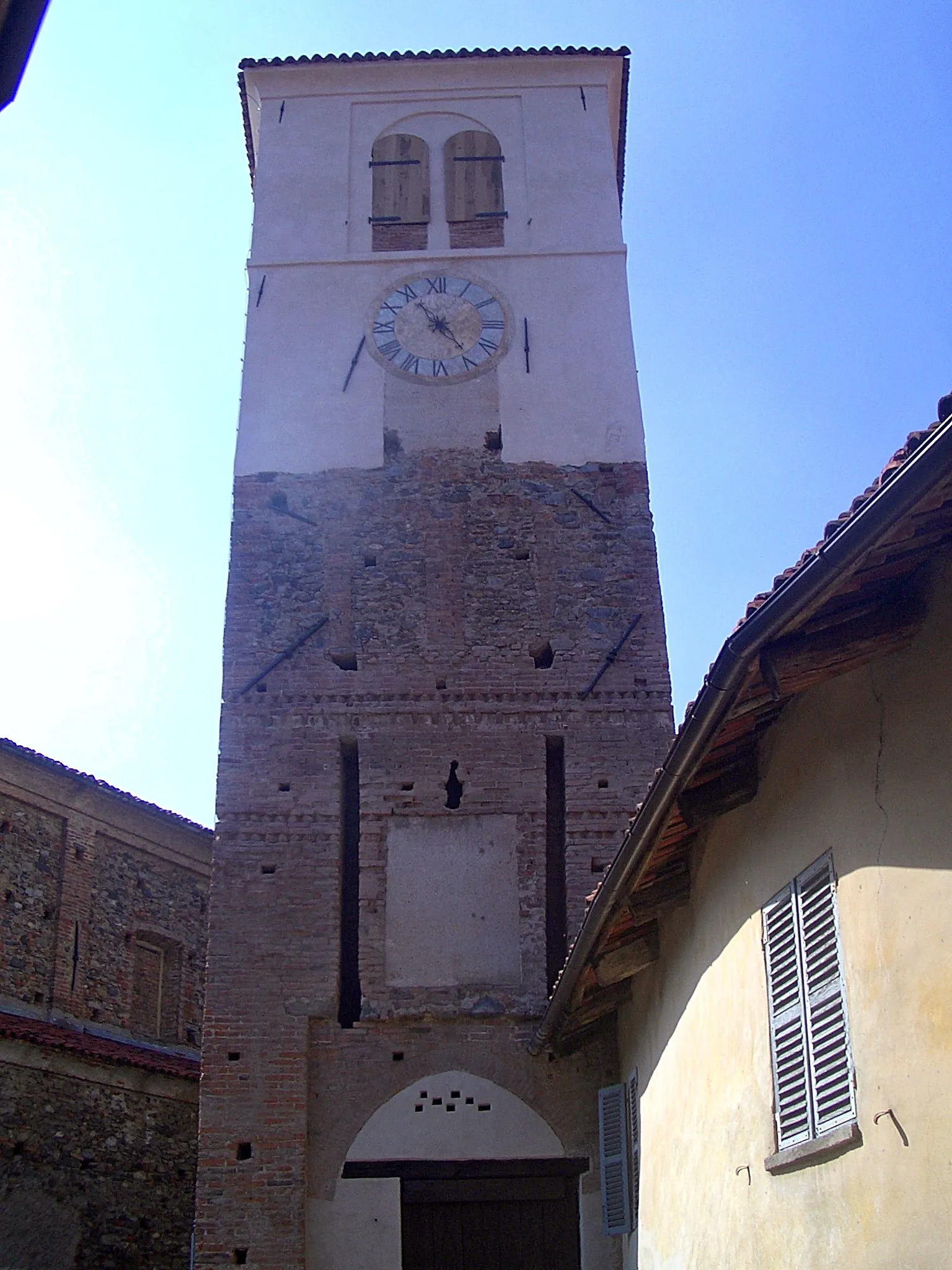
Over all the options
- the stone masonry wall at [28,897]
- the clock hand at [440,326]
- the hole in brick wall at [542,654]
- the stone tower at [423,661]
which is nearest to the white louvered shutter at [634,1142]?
the stone tower at [423,661]

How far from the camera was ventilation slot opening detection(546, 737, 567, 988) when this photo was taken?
479 inches

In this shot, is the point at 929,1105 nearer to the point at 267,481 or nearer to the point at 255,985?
the point at 255,985

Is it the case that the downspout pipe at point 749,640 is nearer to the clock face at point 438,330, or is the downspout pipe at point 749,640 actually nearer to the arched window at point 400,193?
the clock face at point 438,330

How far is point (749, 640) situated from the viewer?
5.66m

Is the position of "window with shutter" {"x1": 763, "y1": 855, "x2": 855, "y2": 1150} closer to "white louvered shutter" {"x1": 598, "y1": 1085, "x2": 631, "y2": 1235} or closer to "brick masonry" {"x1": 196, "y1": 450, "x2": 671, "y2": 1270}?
"white louvered shutter" {"x1": 598, "y1": 1085, "x2": 631, "y2": 1235}

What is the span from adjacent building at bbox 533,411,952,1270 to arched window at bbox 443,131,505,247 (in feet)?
32.3

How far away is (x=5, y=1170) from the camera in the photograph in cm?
1532

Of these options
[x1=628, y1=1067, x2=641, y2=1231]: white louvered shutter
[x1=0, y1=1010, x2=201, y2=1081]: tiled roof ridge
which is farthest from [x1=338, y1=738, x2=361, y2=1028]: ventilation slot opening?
[x1=0, y1=1010, x2=201, y2=1081]: tiled roof ridge

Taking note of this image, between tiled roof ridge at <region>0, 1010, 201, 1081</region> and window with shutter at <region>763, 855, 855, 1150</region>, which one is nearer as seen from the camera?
window with shutter at <region>763, 855, 855, 1150</region>

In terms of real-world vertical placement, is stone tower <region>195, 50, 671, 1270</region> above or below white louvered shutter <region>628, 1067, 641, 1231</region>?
above

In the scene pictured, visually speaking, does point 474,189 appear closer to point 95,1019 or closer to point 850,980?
point 95,1019

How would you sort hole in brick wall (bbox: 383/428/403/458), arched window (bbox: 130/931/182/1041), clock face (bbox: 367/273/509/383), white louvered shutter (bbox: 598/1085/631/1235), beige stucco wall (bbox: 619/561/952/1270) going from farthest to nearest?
arched window (bbox: 130/931/182/1041) → clock face (bbox: 367/273/509/383) → hole in brick wall (bbox: 383/428/403/458) → white louvered shutter (bbox: 598/1085/631/1235) → beige stucco wall (bbox: 619/561/952/1270)

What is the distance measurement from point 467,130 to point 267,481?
5504 mm

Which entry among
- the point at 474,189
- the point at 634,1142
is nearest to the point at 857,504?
the point at 634,1142
